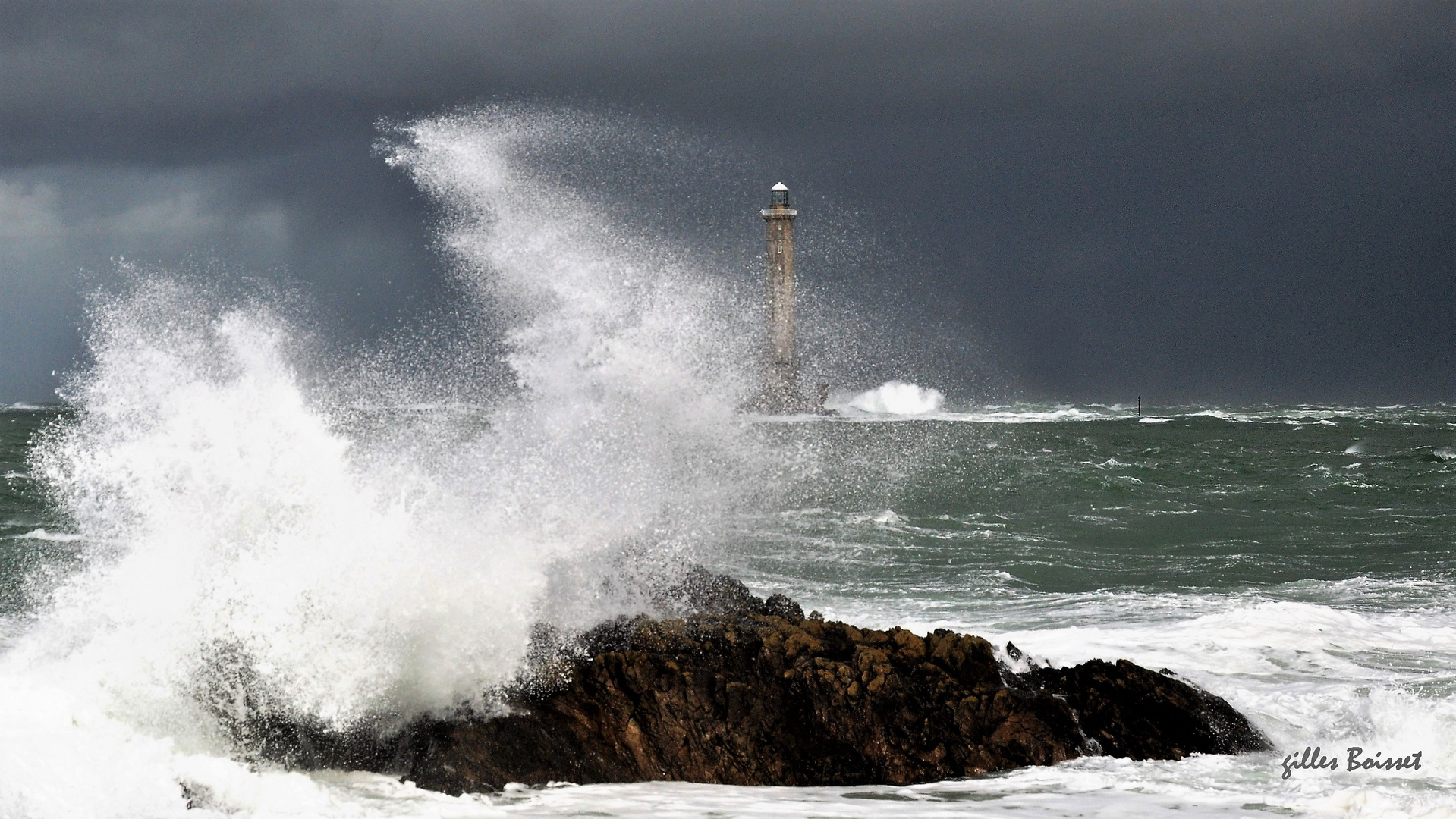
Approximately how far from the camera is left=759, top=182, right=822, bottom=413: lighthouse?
46.4 meters

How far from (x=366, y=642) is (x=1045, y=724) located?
11.5 feet

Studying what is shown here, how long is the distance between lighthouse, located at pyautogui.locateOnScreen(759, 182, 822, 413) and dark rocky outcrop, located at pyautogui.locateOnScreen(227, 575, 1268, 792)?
3969 cm

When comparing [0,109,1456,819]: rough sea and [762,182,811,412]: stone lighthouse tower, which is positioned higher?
[762,182,811,412]: stone lighthouse tower

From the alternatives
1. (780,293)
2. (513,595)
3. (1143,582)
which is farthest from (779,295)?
(513,595)

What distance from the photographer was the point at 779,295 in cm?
4691

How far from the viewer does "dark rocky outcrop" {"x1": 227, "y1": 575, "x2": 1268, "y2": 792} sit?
6.48m

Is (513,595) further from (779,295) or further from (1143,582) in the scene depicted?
(779,295)

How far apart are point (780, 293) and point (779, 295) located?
60 millimetres

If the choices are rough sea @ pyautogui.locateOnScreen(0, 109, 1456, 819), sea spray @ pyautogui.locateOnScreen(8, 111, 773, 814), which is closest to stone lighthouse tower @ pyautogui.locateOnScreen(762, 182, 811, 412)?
rough sea @ pyautogui.locateOnScreen(0, 109, 1456, 819)

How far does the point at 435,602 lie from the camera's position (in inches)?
280

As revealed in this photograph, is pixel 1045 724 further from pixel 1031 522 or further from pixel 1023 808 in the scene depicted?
pixel 1031 522

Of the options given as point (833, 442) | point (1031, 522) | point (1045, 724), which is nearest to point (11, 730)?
point (1045, 724)

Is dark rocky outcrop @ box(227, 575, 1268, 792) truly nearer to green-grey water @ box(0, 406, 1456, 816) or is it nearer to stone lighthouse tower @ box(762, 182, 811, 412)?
green-grey water @ box(0, 406, 1456, 816)

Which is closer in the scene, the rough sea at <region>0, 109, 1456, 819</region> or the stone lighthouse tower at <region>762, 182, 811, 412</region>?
the rough sea at <region>0, 109, 1456, 819</region>
